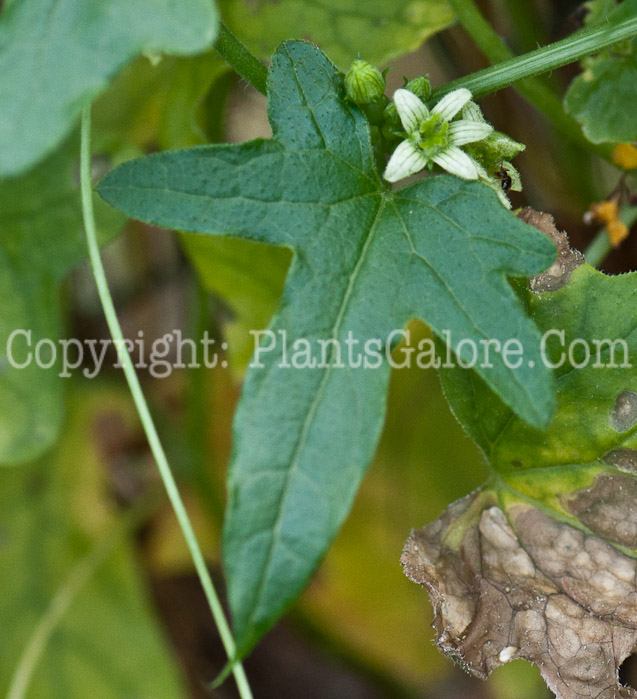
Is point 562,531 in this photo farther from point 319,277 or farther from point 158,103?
point 158,103

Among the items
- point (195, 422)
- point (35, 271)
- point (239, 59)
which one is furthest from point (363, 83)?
point (195, 422)

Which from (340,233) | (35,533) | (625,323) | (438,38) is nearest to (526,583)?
(625,323)

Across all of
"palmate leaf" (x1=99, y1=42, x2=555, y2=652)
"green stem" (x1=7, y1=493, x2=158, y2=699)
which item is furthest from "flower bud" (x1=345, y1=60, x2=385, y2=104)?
"green stem" (x1=7, y1=493, x2=158, y2=699)

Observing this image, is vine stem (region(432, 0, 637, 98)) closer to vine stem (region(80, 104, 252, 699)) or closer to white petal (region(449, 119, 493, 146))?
white petal (region(449, 119, 493, 146))

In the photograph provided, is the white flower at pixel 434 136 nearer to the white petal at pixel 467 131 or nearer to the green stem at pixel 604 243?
the white petal at pixel 467 131

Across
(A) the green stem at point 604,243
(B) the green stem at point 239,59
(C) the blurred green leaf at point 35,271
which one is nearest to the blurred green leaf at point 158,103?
(C) the blurred green leaf at point 35,271

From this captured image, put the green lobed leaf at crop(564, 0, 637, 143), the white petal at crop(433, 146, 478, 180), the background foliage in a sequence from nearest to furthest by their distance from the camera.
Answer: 1. the white petal at crop(433, 146, 478, 180)
2. the green lobed leaf at crop(564, 0, 637, 143)
3. the background foliage

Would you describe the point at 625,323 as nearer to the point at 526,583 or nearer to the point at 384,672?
the point at 526,583
